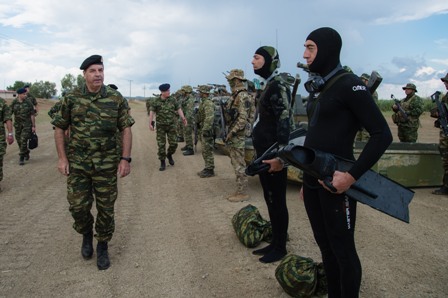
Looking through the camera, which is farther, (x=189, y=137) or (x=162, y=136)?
(x=189, y=137)

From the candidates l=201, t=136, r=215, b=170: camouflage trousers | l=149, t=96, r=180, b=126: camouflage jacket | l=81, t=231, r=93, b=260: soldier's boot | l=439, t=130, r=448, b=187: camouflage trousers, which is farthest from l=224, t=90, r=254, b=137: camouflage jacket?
l=439, t=130, r=448, b=187: camouflage trousers

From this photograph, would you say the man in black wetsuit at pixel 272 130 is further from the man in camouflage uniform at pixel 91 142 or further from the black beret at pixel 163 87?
the black beret at pixel 163 87

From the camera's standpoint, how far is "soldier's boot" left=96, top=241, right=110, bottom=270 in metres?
3.89

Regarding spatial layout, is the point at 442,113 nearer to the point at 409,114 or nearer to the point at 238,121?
the point at 409,114

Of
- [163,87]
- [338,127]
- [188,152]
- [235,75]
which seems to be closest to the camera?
[338,127]

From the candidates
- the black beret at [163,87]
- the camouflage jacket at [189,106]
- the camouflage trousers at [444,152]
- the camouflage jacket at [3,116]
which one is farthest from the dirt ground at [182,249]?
the camouflage jacket at [189,106]

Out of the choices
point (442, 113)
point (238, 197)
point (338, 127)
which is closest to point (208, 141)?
point (238, 197)

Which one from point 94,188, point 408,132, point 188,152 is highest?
point 408,132

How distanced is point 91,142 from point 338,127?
8.06ft

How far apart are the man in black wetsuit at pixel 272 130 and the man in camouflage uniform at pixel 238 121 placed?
195 centimetres

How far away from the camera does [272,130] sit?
394 centimetres

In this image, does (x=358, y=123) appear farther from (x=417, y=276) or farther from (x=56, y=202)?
(x=56, y=202)

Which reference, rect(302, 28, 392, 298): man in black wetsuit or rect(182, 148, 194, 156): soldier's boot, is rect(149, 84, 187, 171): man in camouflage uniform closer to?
rect(182, 148, 194, 156): soldier's boot

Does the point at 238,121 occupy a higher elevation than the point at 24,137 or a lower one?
higher
